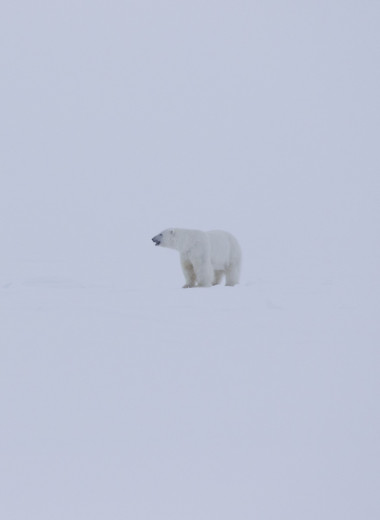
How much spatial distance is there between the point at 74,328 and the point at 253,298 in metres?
2.10

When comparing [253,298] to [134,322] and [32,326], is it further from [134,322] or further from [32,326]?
[32,326]

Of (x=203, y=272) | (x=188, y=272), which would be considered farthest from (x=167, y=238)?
(x=203, y=272)

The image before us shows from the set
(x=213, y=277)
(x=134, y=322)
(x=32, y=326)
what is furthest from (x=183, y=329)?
(x=213, y=277)

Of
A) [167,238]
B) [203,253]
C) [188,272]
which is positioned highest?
[167,238]

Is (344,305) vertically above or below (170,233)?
below

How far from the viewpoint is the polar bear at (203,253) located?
715 cm

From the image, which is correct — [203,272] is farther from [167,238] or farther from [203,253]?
[167,238]

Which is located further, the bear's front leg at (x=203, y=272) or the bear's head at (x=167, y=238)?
the bear's head at (x=167, y=238)

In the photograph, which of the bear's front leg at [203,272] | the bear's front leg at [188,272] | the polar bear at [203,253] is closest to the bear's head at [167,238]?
the polar bear at [203,253]

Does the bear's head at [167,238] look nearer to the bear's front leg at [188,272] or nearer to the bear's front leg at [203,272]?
the bear's front leg at [188,272]

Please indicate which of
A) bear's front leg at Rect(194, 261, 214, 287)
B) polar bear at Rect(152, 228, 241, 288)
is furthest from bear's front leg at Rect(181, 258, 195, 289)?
bear's front leg at Rect(194, 261, 214, 287)

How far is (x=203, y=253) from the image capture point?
713cm

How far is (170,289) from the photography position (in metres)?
6.84

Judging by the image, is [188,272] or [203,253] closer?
[203,253]
